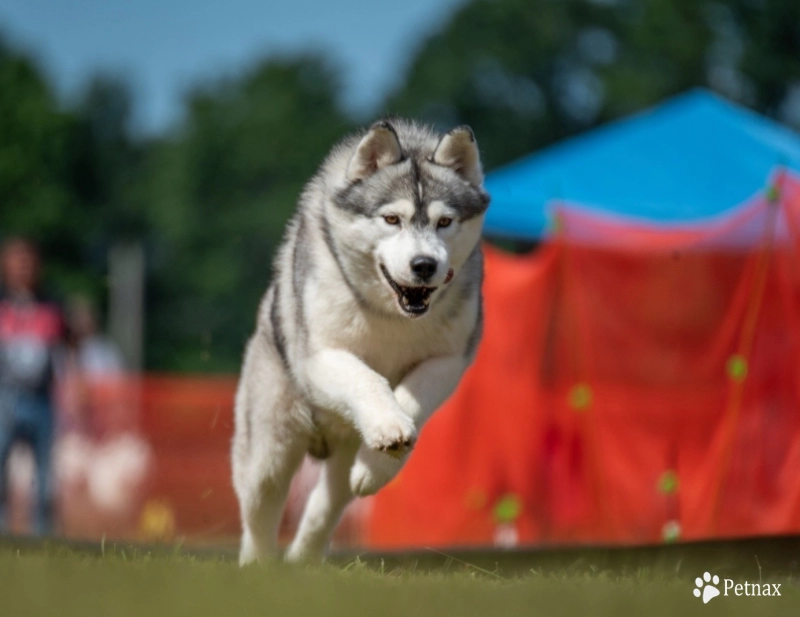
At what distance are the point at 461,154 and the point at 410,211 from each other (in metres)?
0.45

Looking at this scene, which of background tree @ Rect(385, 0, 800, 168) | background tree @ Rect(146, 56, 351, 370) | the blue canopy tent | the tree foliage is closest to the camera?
the blue canopy tent

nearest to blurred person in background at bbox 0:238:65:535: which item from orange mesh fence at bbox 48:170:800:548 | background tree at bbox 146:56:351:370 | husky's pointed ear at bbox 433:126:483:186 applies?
orange mesh fence at bbox 48:170:800:548

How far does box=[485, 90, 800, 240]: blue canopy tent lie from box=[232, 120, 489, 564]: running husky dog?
14.9ft

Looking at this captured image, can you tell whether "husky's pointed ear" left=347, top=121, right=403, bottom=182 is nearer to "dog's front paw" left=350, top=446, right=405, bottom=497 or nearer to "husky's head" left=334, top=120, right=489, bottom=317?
"husky's head" left=334, top=120, right=489, bottom=317

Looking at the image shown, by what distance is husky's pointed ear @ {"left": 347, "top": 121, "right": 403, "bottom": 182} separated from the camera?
15.8ft

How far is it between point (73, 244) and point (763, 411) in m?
41.3

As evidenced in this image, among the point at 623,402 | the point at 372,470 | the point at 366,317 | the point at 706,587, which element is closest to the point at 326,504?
the point at 372,470

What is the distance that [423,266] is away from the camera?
444cm

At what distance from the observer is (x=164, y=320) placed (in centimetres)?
4731

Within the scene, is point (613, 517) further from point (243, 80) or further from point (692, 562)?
point (243, 80)

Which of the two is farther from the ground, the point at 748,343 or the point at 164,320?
the point at 748,343

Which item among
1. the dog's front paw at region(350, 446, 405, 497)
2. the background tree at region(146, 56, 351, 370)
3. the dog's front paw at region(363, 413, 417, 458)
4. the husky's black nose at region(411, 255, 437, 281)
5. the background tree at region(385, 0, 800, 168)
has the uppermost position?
the husky's black nose at region(411, 255, 437, 281)

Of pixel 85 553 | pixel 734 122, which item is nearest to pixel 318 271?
pixel 85 553

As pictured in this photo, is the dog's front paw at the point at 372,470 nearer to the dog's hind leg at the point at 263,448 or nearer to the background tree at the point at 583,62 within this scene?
the dog's hind leg at the point at 263,448
